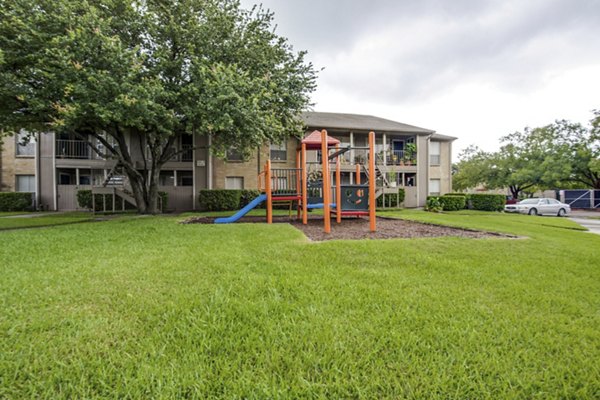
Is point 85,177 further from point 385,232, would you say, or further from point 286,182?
point 385,232

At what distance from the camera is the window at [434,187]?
72.9ft

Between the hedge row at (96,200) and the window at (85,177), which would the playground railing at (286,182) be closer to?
the hedge row at (96,200)

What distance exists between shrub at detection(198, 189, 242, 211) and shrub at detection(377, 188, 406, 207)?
10.1 m

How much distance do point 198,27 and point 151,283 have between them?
10487 mm

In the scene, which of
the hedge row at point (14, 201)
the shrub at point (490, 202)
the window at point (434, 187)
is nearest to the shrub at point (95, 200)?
the hedge row at point (14, 201)

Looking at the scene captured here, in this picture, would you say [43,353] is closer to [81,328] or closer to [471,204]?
→ [81,328]

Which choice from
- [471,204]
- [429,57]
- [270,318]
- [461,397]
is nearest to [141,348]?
[270,318]

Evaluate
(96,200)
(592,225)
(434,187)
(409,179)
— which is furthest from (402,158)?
(96,200)

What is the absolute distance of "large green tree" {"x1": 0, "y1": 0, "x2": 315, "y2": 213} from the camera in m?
7.70

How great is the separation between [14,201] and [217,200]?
39.6 ft

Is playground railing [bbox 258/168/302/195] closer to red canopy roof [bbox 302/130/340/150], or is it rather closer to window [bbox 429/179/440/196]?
red canopy roof [bbox 302/130/340/150]

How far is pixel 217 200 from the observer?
1584 cm

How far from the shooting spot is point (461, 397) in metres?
1.48

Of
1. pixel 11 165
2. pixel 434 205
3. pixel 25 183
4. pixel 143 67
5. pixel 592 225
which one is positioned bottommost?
pixel 592 225
